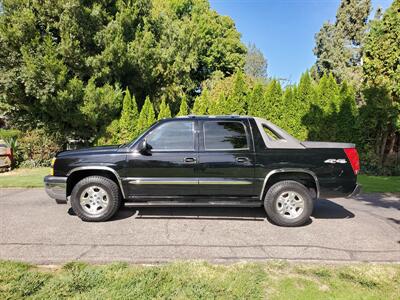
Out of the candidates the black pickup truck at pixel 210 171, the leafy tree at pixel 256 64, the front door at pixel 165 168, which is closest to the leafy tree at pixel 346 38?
the leafy tree at pixel 256 64

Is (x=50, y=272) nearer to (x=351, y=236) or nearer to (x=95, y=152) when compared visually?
(x=95, y=152)

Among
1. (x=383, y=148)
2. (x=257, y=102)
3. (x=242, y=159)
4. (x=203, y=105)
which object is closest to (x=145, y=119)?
(x=203, y=105)

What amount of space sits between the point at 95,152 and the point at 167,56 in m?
12.6

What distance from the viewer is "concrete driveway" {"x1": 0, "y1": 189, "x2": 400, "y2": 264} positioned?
150 inches

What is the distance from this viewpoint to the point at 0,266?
10.9 ft

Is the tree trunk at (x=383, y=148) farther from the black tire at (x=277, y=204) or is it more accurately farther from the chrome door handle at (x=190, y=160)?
the chrome door handle at (x=190, y=160)

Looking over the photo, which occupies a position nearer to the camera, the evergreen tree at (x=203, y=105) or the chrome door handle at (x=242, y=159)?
the chrome door handle at (x=242, y=159)

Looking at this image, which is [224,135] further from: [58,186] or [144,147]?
[58,186]

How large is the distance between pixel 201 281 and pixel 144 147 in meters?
2.60

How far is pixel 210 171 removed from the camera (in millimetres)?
5023

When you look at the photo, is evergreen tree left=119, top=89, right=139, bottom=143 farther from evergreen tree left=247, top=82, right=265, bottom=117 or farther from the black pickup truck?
the black pickup truck

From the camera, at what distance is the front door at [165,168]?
504cm

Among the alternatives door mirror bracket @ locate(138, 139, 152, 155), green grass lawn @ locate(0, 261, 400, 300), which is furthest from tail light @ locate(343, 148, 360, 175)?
door mirror bracket @ locate(138, 139, 152, 155)

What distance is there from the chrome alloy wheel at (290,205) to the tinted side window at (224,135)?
1101 mm
